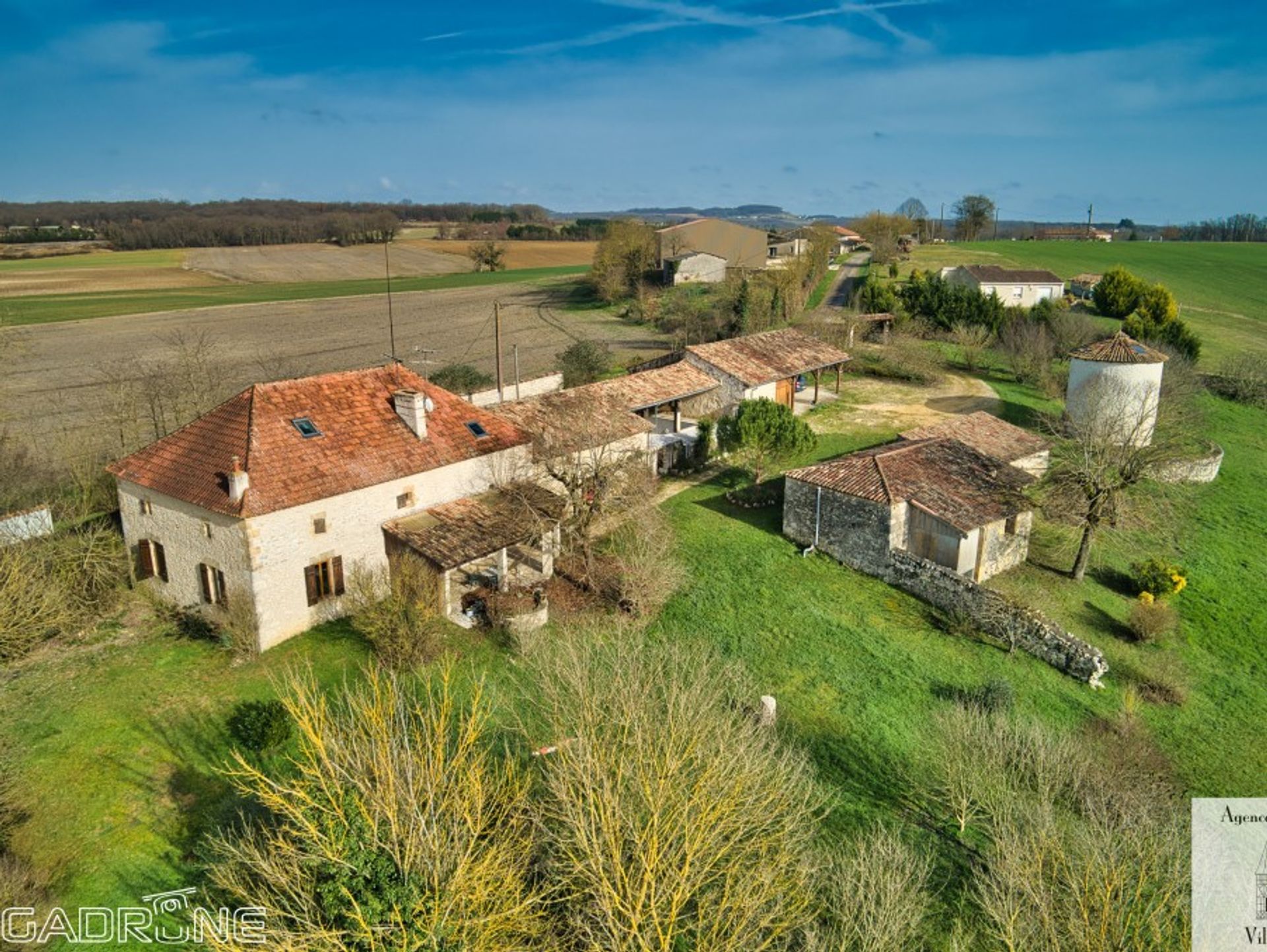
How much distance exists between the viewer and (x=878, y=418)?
41500 millimetres

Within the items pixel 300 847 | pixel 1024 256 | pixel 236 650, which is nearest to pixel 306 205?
pixel 1024 256

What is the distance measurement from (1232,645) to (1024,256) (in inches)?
3268

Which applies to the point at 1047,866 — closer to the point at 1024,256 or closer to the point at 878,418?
the point at 878,418

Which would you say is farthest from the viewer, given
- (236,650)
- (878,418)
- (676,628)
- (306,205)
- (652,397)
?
(306,205)

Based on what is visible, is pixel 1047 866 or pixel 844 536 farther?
pixel 844 536

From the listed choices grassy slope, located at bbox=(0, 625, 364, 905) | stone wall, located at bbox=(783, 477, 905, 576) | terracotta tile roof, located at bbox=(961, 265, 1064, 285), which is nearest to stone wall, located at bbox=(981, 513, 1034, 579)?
stone wall, located at bbox=(783, 477, 905, 576)

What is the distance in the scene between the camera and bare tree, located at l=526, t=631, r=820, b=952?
9.46 metres

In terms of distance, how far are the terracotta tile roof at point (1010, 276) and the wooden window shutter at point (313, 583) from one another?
204ft

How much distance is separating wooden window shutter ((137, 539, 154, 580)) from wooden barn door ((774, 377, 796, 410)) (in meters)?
29.2

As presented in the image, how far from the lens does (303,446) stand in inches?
874

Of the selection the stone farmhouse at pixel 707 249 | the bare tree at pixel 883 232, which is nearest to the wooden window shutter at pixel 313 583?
the stone farmhouse at pixel 707 249

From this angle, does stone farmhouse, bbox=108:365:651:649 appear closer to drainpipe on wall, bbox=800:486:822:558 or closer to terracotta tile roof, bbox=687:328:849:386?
drainpipe on wall, bbox=800:486:822:558

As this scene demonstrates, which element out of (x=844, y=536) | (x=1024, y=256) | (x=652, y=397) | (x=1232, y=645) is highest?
(x=1024, y=256)

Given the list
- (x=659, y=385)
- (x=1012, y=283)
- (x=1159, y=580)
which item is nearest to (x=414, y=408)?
(x=659, y=385)
